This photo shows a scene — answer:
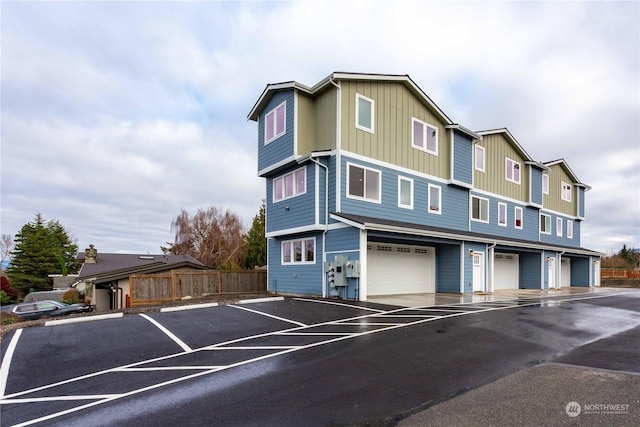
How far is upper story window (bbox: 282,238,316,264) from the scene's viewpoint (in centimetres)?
1616

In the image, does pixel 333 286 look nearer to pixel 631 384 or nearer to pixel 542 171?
pixel 631 384

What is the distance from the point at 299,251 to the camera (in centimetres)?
1703

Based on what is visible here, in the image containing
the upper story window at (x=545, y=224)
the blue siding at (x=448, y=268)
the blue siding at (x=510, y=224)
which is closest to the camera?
the blue siding at (x=448, y=268)

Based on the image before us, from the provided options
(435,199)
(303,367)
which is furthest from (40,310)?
(435,199)

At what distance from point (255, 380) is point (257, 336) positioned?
111 inches

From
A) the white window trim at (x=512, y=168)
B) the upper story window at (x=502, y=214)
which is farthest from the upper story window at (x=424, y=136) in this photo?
the white window trim at (x=512, y=168)

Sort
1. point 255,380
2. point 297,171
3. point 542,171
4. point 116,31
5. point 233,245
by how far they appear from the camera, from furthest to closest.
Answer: point 233,245
point 542,171
point 297,171
point 116,31
point 255,380

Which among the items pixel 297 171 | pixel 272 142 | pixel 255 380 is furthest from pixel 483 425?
pixel 272 142

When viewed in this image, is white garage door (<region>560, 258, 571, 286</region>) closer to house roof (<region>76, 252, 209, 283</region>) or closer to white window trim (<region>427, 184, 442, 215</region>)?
white window trim (<region>427, 184, 442, 215</region>)

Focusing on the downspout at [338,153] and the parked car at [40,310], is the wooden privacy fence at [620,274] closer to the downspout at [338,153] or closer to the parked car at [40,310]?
the downspout at [338,153]

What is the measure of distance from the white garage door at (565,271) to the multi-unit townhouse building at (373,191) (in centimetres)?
806

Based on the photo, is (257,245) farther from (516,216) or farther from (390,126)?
(516,216)

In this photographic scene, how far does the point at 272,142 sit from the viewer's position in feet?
57.9

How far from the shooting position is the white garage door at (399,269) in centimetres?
1647
